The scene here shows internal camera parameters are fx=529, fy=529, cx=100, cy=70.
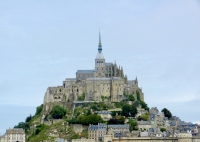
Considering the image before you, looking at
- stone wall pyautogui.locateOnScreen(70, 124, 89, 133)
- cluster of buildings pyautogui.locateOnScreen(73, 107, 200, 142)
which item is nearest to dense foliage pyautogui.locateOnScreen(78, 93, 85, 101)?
cluster of buildings pyautogui.locateOnScreen(73, 107, 200, 142)

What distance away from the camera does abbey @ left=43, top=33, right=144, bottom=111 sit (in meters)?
66.2

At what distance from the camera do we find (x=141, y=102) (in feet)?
219

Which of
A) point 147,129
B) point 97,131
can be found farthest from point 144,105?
point 97,131

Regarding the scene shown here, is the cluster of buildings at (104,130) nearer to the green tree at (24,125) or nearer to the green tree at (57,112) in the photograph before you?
the green tree at (57,112)

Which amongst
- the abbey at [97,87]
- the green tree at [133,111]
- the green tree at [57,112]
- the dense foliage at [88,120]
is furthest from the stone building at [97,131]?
the abbey at [97,87]

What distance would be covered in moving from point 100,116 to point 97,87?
20.7 ft

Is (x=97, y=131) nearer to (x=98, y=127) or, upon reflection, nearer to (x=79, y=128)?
(x=98, y=127)

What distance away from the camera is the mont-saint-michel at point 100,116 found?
183 ft

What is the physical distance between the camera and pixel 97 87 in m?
66.2

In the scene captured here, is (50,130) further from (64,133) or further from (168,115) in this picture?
(168,115)

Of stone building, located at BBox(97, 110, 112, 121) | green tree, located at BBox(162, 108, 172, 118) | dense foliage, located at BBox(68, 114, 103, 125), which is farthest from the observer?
green tree, located at BBox(162, 108, 172, 118)

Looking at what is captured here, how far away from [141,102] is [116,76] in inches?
201

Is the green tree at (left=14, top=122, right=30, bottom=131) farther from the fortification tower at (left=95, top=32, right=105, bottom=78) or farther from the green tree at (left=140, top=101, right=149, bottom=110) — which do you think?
the green tree at (left=140, top=101, right=149, bottom=110)

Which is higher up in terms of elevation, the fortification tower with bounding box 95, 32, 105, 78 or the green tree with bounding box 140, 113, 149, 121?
the fortification tower with bounding box 95, 32, 105, 78
